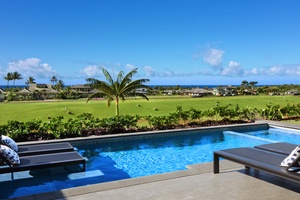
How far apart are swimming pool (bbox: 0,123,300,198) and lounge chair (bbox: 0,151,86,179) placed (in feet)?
1.63

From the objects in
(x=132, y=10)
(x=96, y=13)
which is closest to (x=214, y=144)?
(x=132, y=10)

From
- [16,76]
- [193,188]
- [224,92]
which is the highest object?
[16,76]

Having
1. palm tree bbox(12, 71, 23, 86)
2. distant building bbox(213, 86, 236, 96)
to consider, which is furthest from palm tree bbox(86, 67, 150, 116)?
palm tree bbox(12, 71, 23, 86)

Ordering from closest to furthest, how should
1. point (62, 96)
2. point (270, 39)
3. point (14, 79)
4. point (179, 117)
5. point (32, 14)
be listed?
1. point (179, 117)
2. point (32, 14)
3. point (270, 39)
4. point (62, 96)
5. point (14, 79)

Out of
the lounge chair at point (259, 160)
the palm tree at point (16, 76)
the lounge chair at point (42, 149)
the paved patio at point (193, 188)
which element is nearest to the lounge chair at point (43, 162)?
the lounge chair at point (42, 149)

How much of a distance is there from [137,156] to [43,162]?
3780 mm

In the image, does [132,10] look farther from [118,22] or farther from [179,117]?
[179,117]

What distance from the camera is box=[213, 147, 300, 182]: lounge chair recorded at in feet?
14.1

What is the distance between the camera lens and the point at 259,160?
4.93m

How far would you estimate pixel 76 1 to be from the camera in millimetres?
21047

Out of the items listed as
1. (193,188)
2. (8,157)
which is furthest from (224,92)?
(8,157)

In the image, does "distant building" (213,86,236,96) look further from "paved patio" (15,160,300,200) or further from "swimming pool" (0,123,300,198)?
"paved patio" (15,160,300,200)

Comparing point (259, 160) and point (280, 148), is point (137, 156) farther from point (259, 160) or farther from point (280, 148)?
point (259, 160)

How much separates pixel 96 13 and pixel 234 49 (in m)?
17.9
